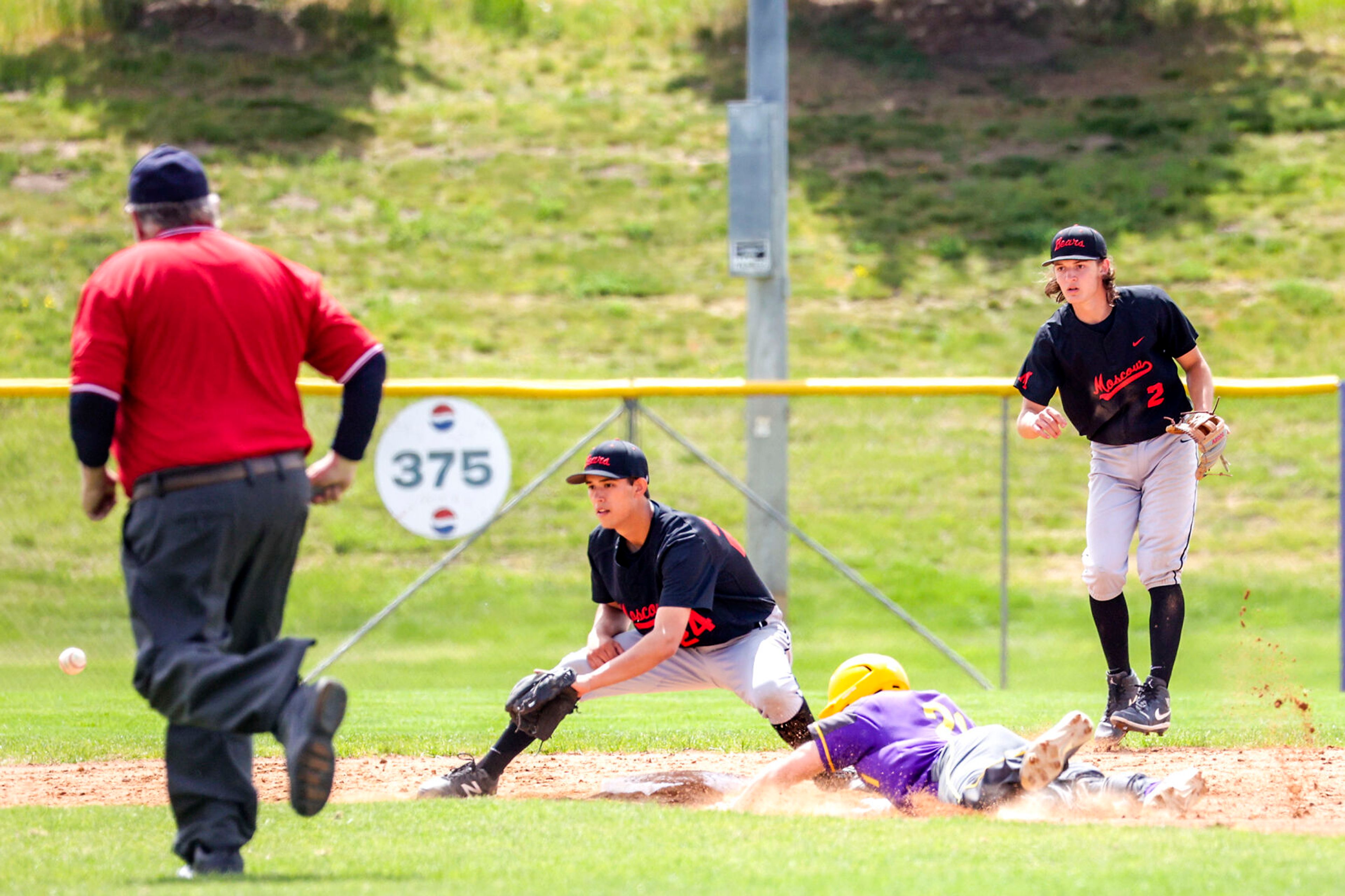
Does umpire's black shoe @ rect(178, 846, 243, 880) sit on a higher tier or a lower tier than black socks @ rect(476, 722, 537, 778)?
higher

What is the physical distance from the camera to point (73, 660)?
26.1ft

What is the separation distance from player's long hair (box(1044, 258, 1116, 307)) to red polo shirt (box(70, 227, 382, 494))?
136 inches

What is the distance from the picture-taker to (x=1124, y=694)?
623 centimetres

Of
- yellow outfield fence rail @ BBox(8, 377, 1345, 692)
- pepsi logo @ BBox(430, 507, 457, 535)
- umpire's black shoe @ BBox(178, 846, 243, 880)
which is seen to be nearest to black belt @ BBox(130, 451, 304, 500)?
umpire's black shoe @ BBox(178, 846, 243, 880)

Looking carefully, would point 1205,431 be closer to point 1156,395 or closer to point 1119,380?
point 1156,395

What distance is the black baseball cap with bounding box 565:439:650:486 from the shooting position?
17.6ft

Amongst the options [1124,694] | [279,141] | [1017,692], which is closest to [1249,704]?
[1017,692]

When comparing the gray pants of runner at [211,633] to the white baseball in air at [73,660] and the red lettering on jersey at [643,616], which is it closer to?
the red lettering on jersey at [643,616]

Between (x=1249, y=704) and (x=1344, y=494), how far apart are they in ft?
4.62

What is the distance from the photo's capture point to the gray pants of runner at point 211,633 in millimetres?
3783

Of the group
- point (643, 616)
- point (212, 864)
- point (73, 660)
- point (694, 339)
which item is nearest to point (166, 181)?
point (212, 864)

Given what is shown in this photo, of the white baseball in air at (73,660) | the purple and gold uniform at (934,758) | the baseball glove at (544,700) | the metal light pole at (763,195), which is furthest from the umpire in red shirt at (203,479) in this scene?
the metal light pole at (763,195)

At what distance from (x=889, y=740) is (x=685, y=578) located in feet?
3.10

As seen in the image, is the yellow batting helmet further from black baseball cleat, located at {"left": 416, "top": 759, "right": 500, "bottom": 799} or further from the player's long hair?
the player's long hair
